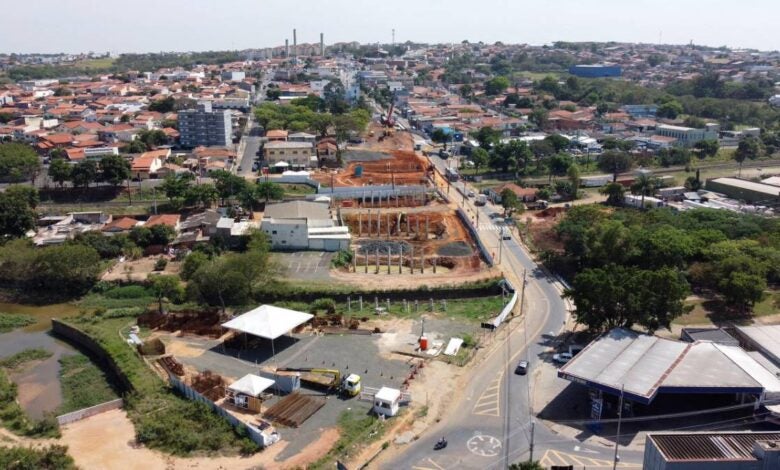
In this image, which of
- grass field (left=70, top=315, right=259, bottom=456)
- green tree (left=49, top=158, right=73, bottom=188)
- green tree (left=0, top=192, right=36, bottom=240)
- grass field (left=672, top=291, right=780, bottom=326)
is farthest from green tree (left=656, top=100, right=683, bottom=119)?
grass field (left=70, top=315, right=259, bottom=456)

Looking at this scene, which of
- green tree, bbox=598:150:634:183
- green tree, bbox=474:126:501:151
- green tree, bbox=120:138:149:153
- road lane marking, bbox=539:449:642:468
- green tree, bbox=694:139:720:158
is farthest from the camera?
green tree, bbox=694:139:720:158

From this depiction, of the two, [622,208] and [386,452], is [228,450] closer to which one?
[386,452]

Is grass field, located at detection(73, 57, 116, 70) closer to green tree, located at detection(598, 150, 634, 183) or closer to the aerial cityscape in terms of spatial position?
the aerial cityscape

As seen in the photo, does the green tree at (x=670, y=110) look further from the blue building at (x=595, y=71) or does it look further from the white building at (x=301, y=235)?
the white building at (x=301, y=235)

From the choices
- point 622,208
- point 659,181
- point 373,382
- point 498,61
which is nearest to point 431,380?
point 373,382

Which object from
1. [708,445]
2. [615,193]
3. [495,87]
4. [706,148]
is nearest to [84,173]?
[615,193]

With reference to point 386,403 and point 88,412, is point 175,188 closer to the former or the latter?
point 88,412

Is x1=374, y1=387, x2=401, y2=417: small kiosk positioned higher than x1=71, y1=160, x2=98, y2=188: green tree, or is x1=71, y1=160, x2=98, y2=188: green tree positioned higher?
x1=71, y1=160, x2=98, y2=188: green tree
